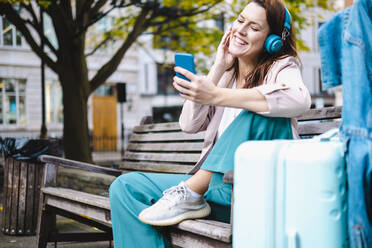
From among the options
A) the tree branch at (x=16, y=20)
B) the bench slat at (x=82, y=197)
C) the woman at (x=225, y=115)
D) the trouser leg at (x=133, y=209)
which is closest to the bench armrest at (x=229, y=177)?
the woman at (x=225, y=115)

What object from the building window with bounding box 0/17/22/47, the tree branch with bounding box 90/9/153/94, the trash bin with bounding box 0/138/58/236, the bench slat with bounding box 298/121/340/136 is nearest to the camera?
the bench slat with bounding box 298/121/340/136

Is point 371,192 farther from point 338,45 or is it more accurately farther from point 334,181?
point 338,45

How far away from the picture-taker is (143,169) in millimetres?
3832

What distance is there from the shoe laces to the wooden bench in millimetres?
115

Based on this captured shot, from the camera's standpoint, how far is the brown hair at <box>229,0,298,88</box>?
219 centimetres

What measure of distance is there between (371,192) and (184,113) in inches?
45.9

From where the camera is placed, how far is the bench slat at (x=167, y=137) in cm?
348

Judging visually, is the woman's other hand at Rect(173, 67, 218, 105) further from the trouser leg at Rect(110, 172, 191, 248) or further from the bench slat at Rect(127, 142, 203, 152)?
the bench slat at Rect(127, 142, 203, 152)

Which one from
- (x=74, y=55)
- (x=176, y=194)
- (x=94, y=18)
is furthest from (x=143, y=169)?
(x=94, y=18)

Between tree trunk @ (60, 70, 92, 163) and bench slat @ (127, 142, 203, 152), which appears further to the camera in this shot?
tree trunk @ (60, 70, 92, 163)

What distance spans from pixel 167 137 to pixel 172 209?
1754mm

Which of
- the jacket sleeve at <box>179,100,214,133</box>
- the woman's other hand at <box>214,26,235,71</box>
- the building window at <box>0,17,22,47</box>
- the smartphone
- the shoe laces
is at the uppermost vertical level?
the building window at <box>0,17,22,47</box>

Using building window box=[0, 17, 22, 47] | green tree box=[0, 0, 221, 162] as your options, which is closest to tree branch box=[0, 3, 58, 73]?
green tree box=[0, 0, 221, 162]

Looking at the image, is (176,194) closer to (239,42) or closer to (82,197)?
(239,42)
